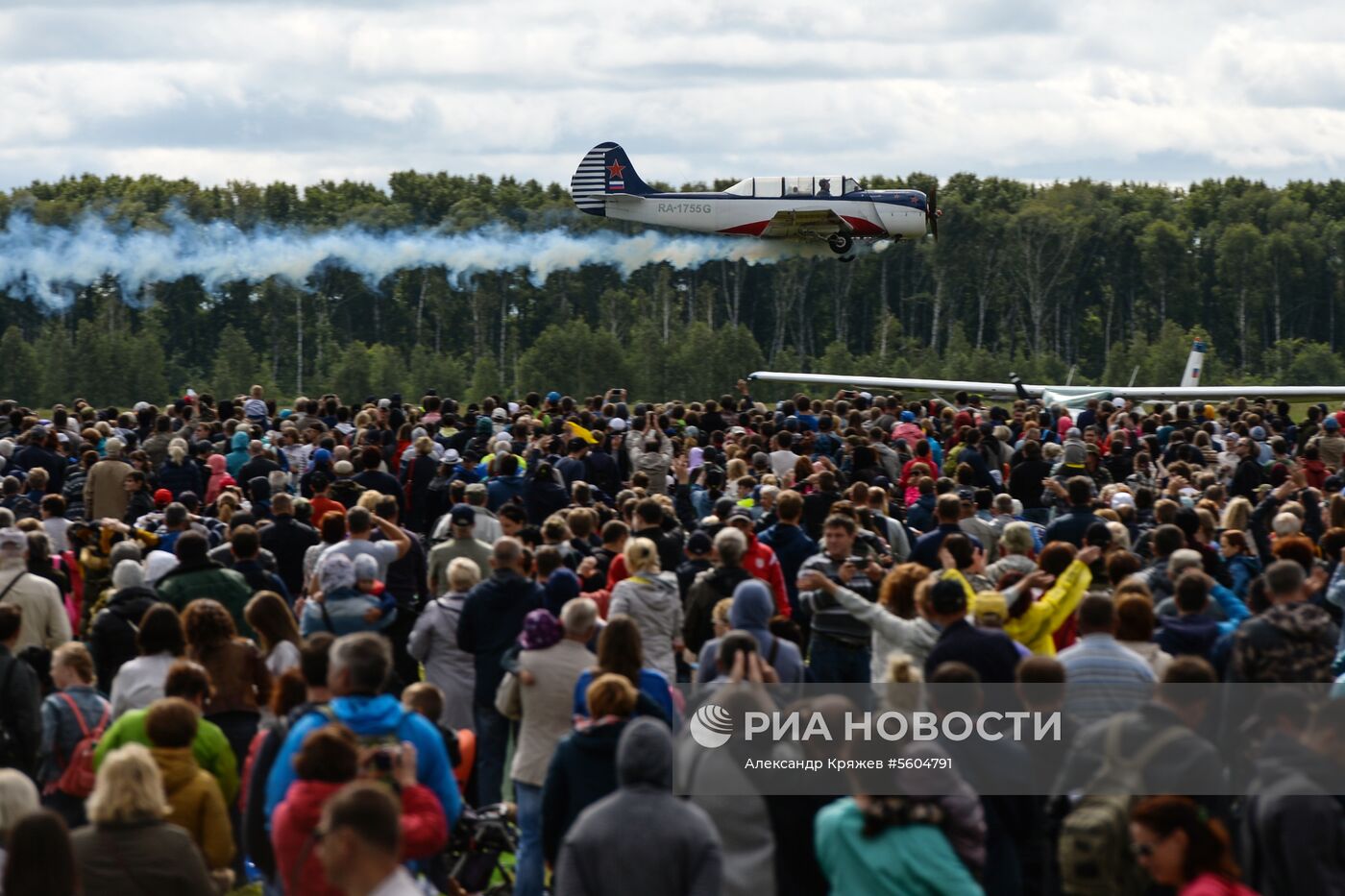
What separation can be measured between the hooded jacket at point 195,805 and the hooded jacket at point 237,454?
885 cm

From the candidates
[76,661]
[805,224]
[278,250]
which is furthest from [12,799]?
[278,250]

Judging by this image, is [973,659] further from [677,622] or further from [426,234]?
[426,234]

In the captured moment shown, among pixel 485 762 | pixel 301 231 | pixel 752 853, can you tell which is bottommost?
pixel 485 762

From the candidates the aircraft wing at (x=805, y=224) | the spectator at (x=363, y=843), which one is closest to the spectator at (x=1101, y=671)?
the spectator at (x=363, y=843)

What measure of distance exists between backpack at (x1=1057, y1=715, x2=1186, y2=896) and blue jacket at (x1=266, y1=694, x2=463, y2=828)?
2.03 m

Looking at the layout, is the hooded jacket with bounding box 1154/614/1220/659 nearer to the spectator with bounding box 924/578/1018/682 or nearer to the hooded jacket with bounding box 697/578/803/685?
the spectator with bounding box 924/578/1018/682

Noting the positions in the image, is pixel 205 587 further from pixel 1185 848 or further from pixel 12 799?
pixel 1185 848

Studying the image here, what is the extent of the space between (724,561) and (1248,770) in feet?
9.95

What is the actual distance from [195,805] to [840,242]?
1212 inches

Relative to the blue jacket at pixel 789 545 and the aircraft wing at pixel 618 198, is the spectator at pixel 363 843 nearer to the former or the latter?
the blue jacket at pixel 789 545

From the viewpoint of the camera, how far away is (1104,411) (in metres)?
21.5

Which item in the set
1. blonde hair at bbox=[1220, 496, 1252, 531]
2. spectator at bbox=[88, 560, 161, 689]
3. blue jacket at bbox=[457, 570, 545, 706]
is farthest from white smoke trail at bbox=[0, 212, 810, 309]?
spectator at bbox=[88, 560, 161, 689]

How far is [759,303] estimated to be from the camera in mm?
76125

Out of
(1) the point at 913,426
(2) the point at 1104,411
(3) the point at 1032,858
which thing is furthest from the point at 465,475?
(2) the point at 1104,411
